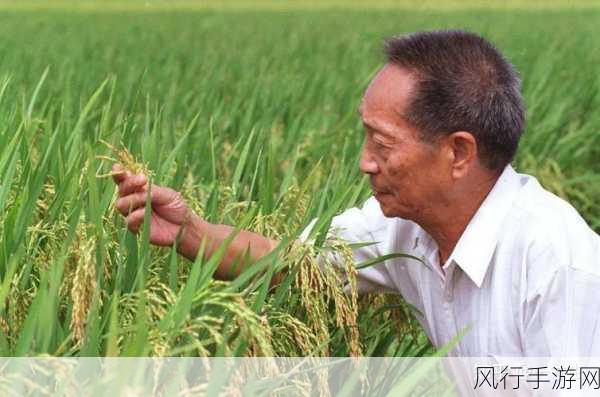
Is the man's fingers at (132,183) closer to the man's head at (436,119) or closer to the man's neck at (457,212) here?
the man's head at (436,119)

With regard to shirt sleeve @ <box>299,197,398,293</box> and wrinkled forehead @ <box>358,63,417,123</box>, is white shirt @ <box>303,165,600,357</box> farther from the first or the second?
wrinkled forehead @ <box>358,63,417,123</box>

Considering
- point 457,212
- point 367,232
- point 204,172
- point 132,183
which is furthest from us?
point 204,172

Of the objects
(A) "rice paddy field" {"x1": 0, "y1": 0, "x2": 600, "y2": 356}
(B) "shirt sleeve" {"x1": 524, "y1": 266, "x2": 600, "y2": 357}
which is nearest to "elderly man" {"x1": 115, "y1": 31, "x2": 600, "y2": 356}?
(B) "shirt sleeve" {"x1": 524, "y1": 266, "x2": 600, "y2": 357}

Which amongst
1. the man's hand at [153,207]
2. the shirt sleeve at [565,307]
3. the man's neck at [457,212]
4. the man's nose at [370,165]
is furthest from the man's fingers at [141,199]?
the shirt sleeve at [565,307]

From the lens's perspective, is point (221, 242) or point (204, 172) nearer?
point (221, 242)

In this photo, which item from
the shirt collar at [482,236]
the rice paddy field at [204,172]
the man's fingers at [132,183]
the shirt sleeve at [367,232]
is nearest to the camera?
the rice paddy field at [204,172]

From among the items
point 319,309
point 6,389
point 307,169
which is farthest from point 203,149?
point 6,389

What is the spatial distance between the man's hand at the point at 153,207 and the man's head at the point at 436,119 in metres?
0.34

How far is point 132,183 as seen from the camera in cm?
212

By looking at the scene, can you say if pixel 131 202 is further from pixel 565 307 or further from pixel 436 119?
pixel 565 307

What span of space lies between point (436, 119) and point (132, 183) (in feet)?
1.73

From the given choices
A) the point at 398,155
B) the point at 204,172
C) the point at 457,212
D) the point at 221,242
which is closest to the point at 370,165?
the point at 398,155

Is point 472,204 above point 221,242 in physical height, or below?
above

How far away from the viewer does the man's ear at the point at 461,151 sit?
2148 millimetres
